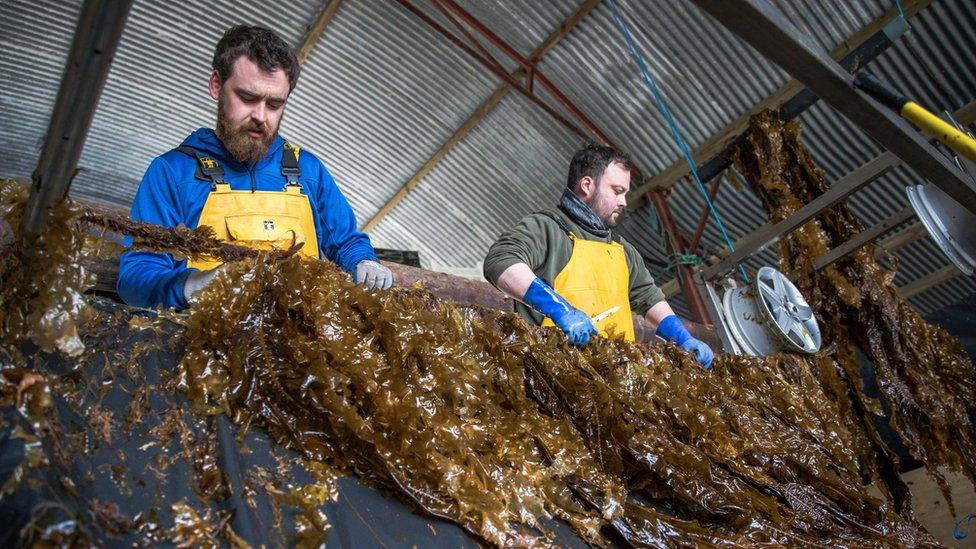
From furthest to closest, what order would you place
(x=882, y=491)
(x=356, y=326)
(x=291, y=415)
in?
1. (x=882, y=491)
2. (x=356, y=326)
3. (x=291, y=415)

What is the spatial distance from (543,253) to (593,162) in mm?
752

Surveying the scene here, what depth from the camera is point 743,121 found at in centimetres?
734

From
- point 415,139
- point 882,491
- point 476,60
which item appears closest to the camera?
point 882,491

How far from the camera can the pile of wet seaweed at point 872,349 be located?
167 inches

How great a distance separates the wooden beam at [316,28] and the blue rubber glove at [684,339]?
5.14 metres

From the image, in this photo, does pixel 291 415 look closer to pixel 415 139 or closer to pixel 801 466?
pixel 801 466

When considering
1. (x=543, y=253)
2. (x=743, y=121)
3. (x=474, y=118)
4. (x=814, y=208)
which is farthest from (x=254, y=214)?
(x=474, y=118)

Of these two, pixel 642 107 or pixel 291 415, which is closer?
pixel 291 415

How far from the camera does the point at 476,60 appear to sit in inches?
314

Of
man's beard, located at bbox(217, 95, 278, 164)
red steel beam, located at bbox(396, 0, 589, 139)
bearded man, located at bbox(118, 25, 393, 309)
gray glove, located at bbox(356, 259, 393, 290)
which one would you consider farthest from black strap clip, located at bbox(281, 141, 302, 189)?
red steel beam, located at bbox(396, 0, 589, 139)

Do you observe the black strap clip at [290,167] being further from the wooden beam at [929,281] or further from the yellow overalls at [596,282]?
the wooden beam at [929,281]

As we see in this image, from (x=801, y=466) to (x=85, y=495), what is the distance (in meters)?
2.44

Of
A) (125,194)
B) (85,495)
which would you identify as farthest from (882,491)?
(125,194)

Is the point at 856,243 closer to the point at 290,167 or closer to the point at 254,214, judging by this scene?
the point at 290,167
